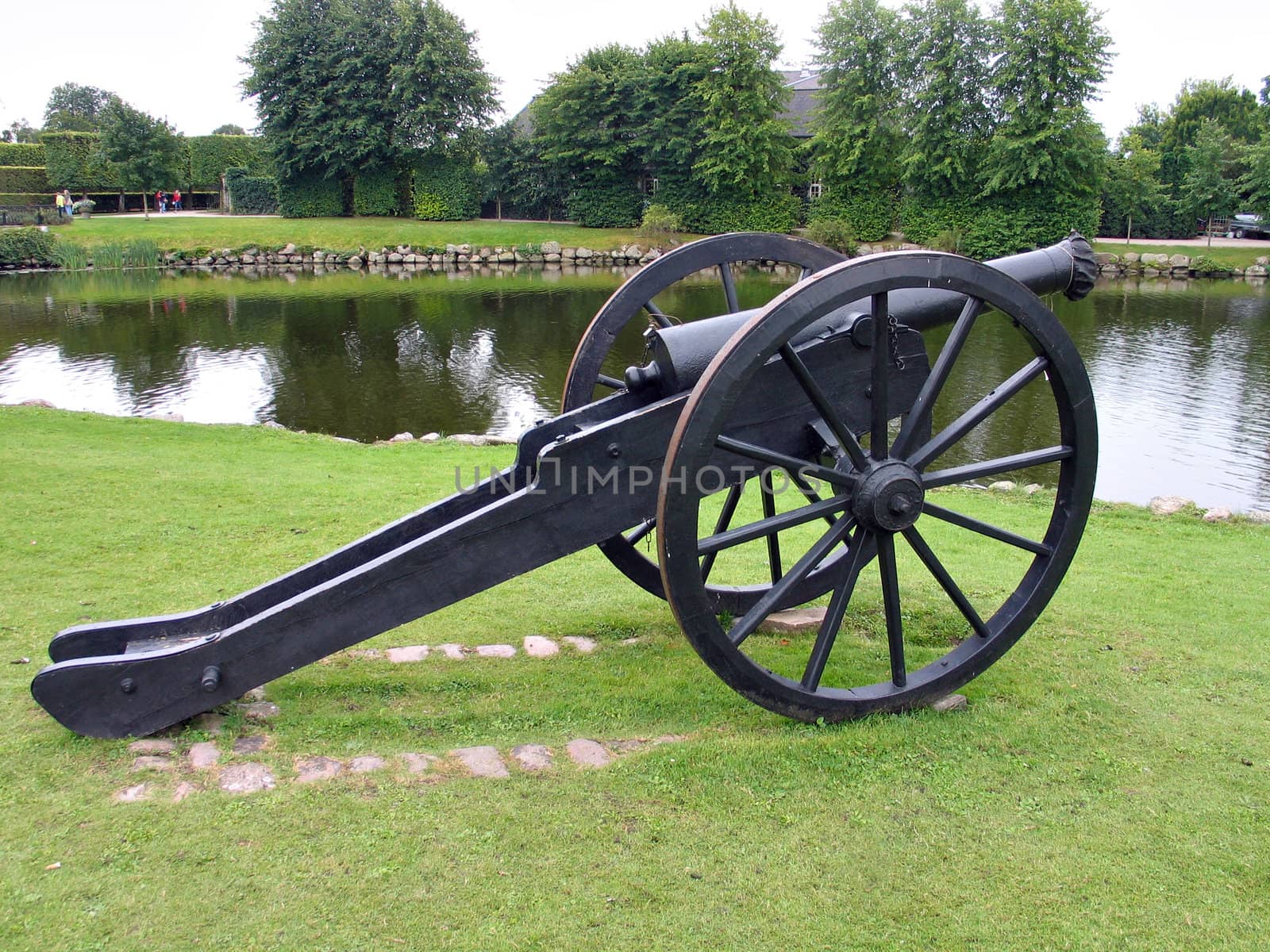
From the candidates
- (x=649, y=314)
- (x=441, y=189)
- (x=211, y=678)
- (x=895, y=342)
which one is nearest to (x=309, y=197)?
(x=441, y=189)

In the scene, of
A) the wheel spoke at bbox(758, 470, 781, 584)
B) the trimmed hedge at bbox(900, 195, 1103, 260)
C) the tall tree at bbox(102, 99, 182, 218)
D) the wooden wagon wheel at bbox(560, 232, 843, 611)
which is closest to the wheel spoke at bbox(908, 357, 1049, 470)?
the wheel spoke at bbox(758, 470, 781, 584)

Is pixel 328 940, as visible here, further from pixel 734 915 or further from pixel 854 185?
pixel 854 185

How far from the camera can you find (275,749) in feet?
11.3

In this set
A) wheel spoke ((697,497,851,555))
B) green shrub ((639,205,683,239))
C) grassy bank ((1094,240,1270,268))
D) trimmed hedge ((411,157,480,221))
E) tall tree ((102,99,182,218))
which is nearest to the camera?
wheel spoke ((697,497,851,555))

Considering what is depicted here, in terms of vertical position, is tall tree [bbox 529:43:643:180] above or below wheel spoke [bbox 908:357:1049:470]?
above

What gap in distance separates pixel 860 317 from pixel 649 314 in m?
1.16

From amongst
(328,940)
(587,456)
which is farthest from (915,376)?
(328,940)

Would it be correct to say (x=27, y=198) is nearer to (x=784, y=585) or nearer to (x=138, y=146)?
(x=138, y=146)

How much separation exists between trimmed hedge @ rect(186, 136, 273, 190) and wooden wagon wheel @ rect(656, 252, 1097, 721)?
51.4 meters

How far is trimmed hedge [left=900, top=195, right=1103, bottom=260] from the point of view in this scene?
35.8 meters

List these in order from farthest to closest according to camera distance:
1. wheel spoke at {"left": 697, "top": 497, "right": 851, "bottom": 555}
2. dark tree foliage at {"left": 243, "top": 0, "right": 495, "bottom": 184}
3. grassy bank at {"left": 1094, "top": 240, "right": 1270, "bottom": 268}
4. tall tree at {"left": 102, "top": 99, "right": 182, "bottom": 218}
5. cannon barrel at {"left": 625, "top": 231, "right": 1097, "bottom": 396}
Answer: dark tree foliage at {"left": 243, "top": 0, "right": 495, "bottom": 184}
tall tree at {"left": 102, "top": 99, "right": 182, "bottom": 218}
grassy bank at {"left": 1094, "top": 240, "right": 1270, "bottom": 268}
cannon barrel at {"left": 625, "top": 231, "right": 1097, "bottom": 396}
wheel spoke at {"left": 697, "top": 497, "right": 851, "bottom": 555}

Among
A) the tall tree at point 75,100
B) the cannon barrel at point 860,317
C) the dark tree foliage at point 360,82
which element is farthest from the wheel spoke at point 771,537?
the tall tree at point 75,100

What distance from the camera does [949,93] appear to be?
3609 cm

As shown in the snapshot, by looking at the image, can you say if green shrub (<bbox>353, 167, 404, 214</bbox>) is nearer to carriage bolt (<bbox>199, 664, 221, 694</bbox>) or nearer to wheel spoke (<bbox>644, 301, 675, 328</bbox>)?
wheel spoke (<bbox>644, 301, 675, 328</bbox>)
